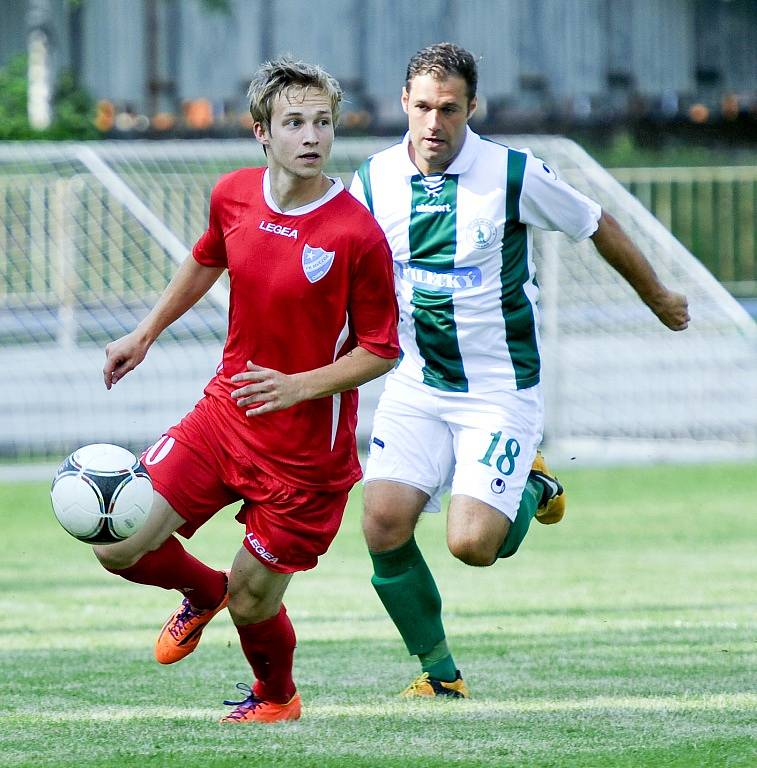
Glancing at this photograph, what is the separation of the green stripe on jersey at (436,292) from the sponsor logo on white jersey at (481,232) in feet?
0.22

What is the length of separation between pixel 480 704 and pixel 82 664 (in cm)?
161

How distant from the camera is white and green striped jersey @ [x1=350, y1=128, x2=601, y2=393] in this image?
574cm

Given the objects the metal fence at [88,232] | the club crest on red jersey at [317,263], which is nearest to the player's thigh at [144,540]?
the club crest on red jersey at [317,263]

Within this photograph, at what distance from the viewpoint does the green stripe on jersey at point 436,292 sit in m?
5.77

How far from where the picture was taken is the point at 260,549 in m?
5.01

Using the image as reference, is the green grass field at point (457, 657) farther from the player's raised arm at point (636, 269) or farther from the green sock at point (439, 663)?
the player's raised arm at point (636, 269)

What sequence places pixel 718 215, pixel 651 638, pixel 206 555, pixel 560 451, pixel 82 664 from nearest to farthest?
pixel 82 664
pixel 651 638
pixel 206 555
pixel 560 451
pixel 718 215

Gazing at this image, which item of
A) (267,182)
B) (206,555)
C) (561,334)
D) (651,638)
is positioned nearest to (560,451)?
(561,334)

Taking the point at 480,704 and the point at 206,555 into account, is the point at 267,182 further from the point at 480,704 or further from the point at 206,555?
the point at 206,555

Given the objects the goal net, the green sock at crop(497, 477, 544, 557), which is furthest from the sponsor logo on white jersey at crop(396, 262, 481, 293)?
the goal net

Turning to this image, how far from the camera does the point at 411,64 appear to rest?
5742mm

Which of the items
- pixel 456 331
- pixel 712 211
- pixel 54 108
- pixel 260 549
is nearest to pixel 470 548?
pixel 456 331

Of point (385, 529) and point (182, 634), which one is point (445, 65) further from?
point (182, 634)

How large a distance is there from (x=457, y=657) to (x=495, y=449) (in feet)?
3.52
